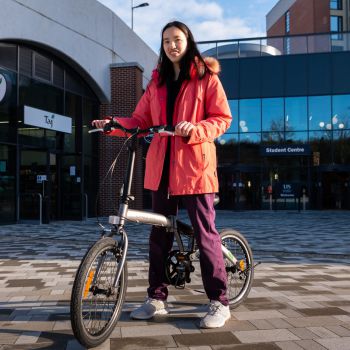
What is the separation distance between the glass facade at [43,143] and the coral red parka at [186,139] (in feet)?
34.4

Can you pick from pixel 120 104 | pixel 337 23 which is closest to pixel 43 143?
pixel 120 104

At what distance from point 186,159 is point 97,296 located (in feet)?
3.44

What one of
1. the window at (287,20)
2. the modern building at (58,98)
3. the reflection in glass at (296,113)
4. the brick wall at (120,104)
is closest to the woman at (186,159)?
the modern building at (58,98)

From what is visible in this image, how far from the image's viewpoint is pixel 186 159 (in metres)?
3.26

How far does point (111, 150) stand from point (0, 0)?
270 inches

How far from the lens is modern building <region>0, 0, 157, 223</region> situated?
43.5 ft

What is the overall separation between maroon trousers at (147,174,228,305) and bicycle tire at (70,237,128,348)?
15.0 inches

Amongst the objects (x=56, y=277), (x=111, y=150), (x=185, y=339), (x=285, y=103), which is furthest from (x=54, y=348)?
(x=285, y=103)

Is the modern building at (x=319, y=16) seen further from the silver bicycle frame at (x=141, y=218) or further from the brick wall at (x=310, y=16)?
the silver bicycle frame at (x=141, y=218)

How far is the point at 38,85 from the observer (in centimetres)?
1459

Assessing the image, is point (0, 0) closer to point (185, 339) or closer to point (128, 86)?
point (128, 86)

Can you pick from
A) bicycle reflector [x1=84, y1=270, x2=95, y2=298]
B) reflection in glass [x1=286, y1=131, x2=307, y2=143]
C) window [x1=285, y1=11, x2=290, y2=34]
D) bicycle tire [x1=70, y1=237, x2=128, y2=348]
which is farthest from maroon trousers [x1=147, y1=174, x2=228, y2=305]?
window [x1=285, y1=11, x2=290, y2=34]

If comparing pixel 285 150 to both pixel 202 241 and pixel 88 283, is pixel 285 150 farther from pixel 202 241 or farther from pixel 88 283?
pixel 88 283

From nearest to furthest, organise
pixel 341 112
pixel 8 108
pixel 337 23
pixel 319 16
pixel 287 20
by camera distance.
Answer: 1. pixel 8 108
2. pixel 341 112
3. pixel 319 16
4. pixel 337 23
5. pixel 287 20
